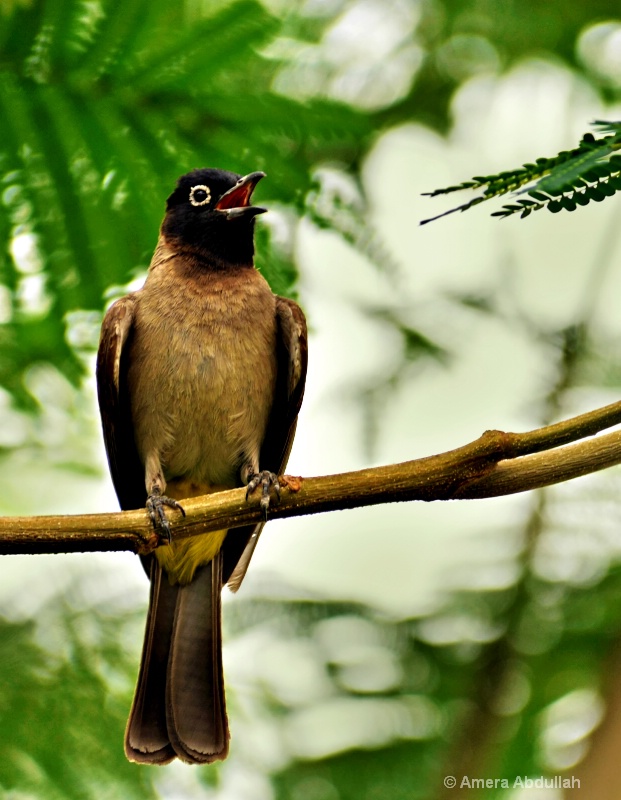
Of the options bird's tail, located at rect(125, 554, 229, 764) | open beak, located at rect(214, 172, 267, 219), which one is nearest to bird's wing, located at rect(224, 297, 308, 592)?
bird's tail, located at rect(125, 554, 229, 764)

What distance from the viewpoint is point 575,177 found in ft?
5.49

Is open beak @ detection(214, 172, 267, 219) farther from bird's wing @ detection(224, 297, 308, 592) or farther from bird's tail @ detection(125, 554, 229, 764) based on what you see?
bird's tail @ detection(125, 554, 229, 764)

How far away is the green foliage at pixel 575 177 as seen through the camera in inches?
65.7

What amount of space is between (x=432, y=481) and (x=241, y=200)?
281 cm

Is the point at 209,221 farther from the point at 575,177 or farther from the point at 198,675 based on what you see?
the point at 575,177

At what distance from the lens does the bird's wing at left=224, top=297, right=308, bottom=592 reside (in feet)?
17.5

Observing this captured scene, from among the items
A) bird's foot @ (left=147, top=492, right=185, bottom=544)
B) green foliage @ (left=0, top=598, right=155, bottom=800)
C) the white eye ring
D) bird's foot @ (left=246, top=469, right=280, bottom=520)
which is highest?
the white eye ring

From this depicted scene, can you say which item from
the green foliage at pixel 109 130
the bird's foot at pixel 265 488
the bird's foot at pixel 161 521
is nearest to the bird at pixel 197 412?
the green foliage at pixel 109 130

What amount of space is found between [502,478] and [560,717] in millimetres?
2133

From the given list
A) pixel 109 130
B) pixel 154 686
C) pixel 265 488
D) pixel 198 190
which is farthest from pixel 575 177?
pixel 198 190

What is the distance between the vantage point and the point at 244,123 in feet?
14.2

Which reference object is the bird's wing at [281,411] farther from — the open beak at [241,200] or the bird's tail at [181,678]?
the open beak at [241,200]

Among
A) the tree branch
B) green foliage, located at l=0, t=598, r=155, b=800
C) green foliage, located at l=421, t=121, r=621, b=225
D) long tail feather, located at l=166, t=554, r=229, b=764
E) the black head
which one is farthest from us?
the black head

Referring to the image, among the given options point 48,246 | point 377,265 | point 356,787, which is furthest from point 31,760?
point 377,265
